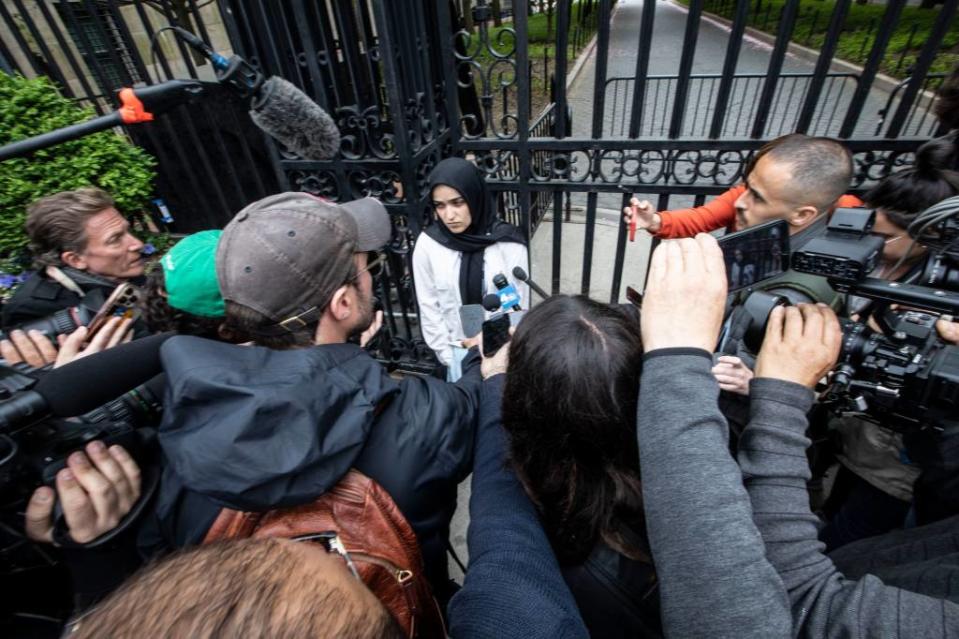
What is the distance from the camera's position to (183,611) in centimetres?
55

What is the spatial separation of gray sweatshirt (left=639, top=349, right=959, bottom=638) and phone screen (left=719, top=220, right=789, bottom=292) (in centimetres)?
39

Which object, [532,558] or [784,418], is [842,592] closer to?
[784,418]

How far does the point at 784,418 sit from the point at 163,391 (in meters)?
1.81

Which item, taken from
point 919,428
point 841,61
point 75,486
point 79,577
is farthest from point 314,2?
point 841,61

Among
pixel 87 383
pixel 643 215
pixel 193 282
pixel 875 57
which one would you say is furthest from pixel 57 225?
pixel 875 57

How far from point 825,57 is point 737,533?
2.28 metres

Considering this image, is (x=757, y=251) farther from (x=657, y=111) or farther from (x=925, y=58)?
(x=657, y=111)

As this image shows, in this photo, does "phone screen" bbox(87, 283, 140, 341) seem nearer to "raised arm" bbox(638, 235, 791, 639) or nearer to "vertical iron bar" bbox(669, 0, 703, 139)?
"raised arm" bbox(638, 235, 791, 639)

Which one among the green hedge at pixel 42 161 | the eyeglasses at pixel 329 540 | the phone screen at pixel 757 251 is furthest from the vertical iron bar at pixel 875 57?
the green hedge at pixel 42 161

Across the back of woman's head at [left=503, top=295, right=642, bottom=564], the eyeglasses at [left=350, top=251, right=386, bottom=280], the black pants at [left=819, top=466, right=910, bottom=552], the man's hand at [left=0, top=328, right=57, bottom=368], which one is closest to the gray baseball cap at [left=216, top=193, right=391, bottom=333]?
the eyeglasses at [left=350, top=251, right=386, bottom=280]

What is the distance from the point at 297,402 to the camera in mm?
1007

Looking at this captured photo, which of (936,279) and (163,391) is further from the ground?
(936,279)

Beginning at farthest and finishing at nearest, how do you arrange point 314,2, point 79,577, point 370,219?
point 314,2, point 370,219, point 79,577

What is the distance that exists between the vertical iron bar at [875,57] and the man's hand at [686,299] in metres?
1.60
